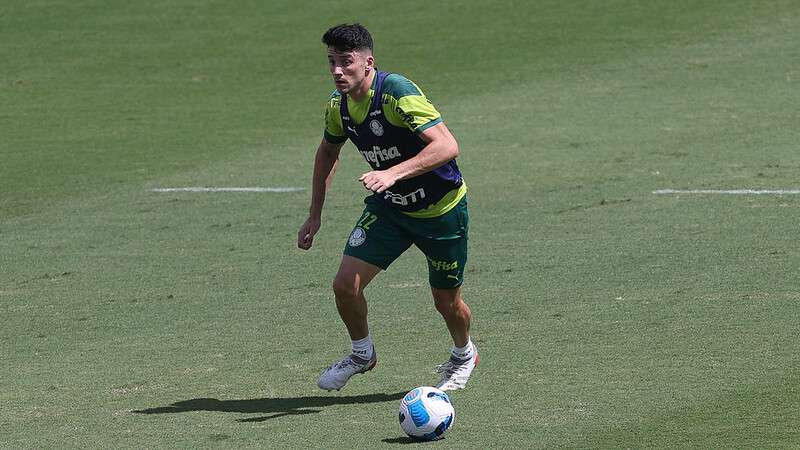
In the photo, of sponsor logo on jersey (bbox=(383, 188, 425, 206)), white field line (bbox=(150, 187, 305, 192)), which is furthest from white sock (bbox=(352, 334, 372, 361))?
white field line (bbox=(150, 187, 305, 192))

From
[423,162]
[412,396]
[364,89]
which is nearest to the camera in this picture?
[412,396]

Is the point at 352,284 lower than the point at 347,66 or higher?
lower

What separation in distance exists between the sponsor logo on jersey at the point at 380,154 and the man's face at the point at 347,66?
1.43 ft

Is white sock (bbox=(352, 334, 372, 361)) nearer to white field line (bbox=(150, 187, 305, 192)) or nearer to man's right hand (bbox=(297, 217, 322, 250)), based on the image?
man's right hand (bbox=(297, 217, 322, 250))

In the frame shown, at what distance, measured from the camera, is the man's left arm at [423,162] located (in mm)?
8105

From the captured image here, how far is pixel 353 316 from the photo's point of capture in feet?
30.2

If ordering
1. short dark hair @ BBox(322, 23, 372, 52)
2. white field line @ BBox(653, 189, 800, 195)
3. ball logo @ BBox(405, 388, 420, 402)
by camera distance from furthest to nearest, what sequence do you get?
white field line @ BBox(653, 189, 800, 195)
short dark hair @ BBox(322, 23, 372, 52)
ball logo @ BBox(405, 388, 420, 402)

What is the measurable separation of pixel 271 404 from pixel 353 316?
72 centimetres

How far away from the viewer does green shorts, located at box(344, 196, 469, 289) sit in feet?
29.8

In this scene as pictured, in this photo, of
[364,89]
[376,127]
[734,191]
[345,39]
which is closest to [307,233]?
[376,127]

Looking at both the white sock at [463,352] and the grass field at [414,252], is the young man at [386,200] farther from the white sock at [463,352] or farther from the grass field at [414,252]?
the grass field at [414,252]

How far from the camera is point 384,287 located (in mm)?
12062

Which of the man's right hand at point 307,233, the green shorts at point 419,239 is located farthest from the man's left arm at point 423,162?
the man's right hand at point 307,233

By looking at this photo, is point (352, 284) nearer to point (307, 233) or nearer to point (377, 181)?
point (307, 233)
